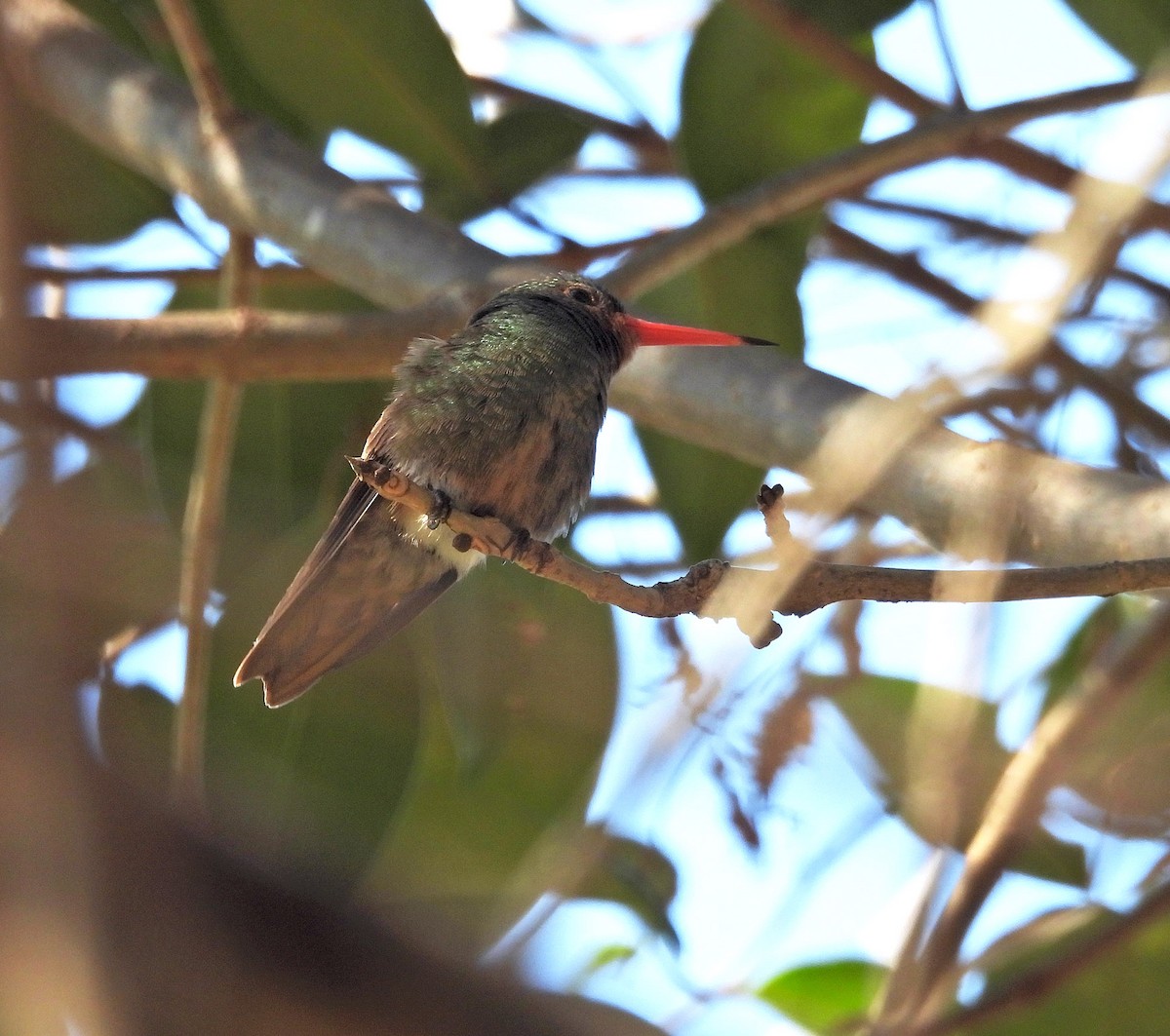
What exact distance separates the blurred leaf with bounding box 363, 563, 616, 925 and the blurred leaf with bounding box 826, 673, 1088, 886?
0.73 metres

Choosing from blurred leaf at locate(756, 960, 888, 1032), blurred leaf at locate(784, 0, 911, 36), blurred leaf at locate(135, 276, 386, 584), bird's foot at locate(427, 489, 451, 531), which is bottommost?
bird's foot at locate(427, 489, 451, 531)

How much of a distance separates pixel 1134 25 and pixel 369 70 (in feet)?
7.30

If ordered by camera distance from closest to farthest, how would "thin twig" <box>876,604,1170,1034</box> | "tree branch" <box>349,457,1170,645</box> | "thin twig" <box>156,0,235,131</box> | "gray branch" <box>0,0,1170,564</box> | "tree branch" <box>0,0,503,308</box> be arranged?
"tree branch" <box>349,457,1170,645</box> < "gray branch" <box>0,0,1170,564</box> < "thin twig" <box>876,604,1170,1034</box> < "thin twig" <box>156,0,235,131</box> < "tree branch" <box>0,0,503,308</box>

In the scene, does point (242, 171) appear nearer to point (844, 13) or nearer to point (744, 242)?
point (744, 242)

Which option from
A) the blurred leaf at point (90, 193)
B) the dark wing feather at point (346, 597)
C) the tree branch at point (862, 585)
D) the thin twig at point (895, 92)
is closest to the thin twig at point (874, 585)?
the tree branch at point (862, 585)

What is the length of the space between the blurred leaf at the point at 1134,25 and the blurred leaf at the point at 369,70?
1862 mm

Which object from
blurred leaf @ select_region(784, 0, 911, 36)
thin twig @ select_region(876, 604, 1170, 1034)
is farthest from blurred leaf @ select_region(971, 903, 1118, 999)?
blurred leaf @ select_region(784, 0, 911, 36)

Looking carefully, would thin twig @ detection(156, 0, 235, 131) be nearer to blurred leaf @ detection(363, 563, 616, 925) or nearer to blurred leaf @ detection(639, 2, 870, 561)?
blurred leaf @ detection(639, 2, 870, 561)

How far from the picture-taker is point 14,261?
75cm

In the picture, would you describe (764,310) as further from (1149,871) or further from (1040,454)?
(1149,871)

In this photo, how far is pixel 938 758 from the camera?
7.52ft

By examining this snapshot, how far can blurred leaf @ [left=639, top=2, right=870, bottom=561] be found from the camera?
4309 mm

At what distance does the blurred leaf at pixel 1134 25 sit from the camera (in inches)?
152

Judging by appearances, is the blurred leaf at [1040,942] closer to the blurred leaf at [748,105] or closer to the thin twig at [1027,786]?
the thin twig at [1027,786]
